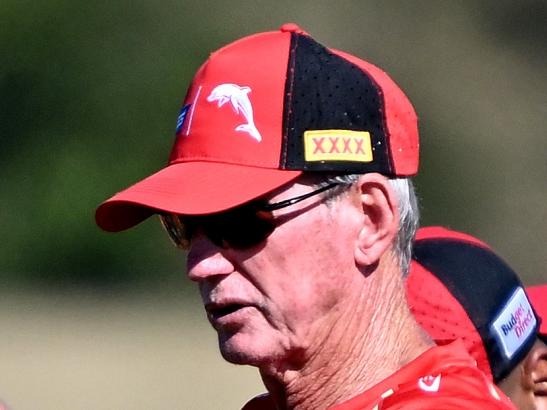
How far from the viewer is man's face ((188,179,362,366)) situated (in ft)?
8.91

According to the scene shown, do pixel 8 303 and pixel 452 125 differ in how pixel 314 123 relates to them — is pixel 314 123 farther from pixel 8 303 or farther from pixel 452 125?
pixel 452 125

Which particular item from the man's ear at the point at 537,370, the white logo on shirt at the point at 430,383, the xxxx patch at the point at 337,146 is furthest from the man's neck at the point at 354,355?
the man's ear at the point at 537,370

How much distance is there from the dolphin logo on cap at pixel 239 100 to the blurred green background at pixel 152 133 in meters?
10.4

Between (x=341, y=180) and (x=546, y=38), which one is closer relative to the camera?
(x=341, y=180)

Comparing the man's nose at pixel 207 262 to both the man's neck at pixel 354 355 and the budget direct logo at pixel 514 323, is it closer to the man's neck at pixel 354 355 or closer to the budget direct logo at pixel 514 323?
the man's neck at pixel 354 355

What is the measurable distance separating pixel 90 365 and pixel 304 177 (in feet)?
34.1

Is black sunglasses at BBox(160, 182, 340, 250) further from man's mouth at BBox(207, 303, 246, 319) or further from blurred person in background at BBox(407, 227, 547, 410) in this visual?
blurred person in background at BBox(407, 227, 547, 410)

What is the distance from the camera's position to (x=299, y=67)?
2797 millimetres

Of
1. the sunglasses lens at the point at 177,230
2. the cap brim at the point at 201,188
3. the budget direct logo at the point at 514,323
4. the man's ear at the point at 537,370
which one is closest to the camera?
the cap brim at the point at 201,188

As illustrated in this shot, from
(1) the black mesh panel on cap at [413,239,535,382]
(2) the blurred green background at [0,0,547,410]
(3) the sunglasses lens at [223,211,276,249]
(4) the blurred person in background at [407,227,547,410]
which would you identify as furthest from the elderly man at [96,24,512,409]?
(2) the blurred green background at [0,0,547,410]

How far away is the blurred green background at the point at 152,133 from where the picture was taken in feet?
48.2

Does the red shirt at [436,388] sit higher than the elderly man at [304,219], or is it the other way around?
the elderly man at [304,219]

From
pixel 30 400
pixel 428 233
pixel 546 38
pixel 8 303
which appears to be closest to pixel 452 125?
pixel 546 38

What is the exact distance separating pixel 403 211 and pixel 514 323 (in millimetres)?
830
